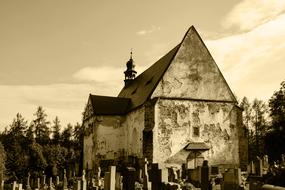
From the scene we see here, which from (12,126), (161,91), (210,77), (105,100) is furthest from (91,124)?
(12,126)

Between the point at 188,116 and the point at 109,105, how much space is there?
29.0 ft

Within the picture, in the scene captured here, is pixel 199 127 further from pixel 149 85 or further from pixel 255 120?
pixel 255 120

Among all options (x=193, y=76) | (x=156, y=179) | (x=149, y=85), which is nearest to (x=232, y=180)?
(x=156, y=179)

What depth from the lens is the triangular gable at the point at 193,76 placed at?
2602 cm

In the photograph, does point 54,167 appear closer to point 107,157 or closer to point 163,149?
point 107,157

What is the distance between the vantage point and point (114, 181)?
454 inches

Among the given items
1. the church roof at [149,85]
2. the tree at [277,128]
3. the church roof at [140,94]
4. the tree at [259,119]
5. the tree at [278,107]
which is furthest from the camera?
the tree at [259,119]

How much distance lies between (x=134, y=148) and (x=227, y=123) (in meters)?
7.64

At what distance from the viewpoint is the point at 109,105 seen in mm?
31922

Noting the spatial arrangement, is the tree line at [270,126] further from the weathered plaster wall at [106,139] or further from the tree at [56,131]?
the tree at [56,131]

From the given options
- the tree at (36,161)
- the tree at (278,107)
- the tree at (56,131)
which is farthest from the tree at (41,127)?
the tree at (278,107)

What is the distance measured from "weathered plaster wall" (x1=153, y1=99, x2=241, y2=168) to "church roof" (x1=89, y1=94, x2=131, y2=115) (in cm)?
666

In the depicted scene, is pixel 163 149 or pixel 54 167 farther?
pixel 54 167

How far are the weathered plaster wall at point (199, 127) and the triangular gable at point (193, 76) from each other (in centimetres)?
62
